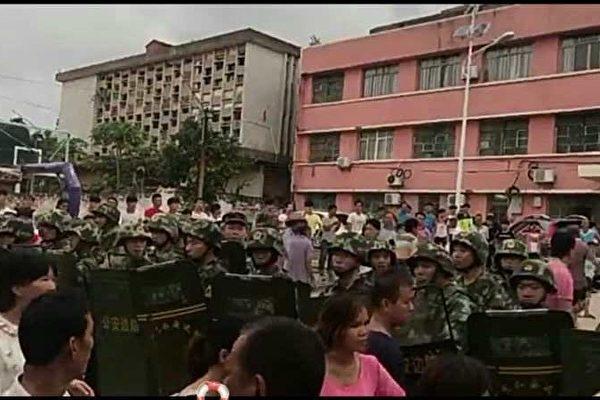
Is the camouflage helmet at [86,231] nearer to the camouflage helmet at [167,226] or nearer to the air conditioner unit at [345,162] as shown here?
the camouflage helmet at [167,226]

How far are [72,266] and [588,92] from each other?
1823 cm

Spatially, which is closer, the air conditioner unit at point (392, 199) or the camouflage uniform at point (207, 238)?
the camouflage uniform at point (207, 238)

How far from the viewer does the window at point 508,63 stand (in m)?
22.8

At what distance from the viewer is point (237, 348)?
205 centimetres

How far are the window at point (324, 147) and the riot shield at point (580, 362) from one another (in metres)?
25.3

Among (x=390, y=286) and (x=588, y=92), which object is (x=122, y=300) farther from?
(x=588, y=92)

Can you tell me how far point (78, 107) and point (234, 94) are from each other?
14.6m

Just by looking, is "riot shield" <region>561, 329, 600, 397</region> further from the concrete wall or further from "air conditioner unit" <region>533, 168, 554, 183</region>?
the concrete wall

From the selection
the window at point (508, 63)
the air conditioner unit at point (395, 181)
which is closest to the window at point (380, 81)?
the air conditioner unit at point (395, 181)

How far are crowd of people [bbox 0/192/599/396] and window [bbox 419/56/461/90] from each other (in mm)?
16821

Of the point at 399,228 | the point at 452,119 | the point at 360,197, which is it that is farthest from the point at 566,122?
the point at 399,228

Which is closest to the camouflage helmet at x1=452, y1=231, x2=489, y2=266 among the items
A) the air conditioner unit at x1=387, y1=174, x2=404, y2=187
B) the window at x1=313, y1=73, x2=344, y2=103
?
the air conditioner unit at x1=387, y1=174, x2=404, y2=187

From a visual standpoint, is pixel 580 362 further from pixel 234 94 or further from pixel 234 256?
pixel 234 94

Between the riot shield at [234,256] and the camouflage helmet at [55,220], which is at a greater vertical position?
the camouflage helmet at [55,220]
